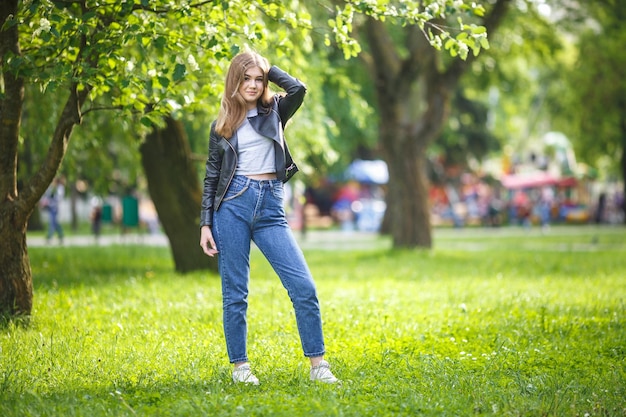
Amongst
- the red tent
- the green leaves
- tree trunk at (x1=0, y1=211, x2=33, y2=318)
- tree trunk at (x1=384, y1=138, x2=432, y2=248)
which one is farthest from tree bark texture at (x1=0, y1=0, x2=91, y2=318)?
the red tent

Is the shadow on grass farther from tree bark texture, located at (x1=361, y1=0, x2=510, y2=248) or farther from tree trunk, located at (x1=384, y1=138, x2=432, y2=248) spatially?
tree bark texture, located at (x1=361, y1=0, x2=510, y2=248)

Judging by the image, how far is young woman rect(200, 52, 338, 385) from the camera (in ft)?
17.6

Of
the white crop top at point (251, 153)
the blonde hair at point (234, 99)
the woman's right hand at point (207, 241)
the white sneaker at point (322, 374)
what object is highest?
the blonde hair at point (234, 99)

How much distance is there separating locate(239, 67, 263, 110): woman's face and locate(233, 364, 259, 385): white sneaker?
66.7 inches

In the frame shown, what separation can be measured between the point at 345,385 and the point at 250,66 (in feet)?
6.80

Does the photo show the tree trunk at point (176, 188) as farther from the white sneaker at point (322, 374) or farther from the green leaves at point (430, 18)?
the white sneaker at point (322, 374)

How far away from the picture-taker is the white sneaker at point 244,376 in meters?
5.46

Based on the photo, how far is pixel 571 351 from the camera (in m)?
6.85

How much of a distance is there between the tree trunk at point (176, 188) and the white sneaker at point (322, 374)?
7.41 meters

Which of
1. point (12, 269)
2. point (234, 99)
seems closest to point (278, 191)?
point (234, 99)

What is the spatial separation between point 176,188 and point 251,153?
7453 mm

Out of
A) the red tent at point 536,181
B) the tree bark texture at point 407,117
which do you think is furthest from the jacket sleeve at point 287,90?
the red tent at point 536,181

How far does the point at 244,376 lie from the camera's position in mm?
5484

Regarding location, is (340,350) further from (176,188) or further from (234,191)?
(176,188)
